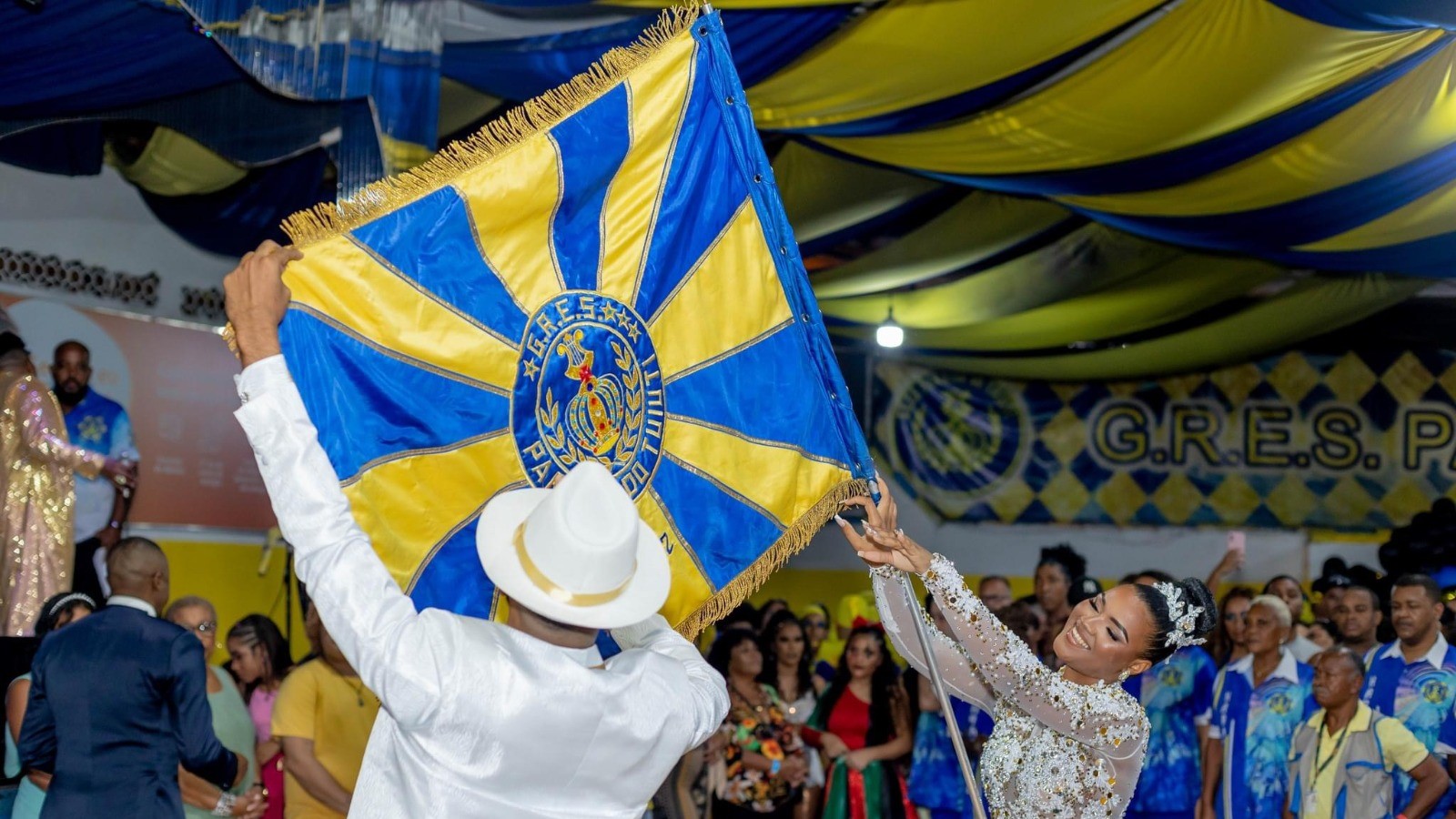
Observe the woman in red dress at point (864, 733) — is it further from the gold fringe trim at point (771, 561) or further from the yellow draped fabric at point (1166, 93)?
the gold fringe trim at point (771, 561)

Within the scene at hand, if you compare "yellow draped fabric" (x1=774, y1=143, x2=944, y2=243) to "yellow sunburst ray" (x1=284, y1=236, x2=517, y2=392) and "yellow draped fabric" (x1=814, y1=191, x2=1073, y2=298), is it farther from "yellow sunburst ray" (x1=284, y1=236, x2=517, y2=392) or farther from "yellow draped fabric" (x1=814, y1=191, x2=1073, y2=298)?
"yellow sunburst ray" (x1=284, y1=236, x2=517, y2=392)

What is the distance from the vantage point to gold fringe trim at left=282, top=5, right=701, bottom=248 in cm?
220

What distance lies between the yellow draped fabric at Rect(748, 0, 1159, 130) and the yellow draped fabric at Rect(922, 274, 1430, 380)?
14.0ft

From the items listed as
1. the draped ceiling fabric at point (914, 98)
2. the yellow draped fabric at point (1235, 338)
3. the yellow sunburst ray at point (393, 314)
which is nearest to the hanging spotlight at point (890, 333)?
the yellow draped fabric at point (1235, 338)

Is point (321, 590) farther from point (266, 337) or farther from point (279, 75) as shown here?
point (279, 75)

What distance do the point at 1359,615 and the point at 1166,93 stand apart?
7.74 feet

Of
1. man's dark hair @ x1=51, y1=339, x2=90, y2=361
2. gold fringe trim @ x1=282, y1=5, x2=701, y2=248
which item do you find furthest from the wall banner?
gold fringe trim @ x1=282, y1=5, x2=701, y2=248

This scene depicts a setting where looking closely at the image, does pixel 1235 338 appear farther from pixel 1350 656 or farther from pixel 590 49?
pixel 590 49

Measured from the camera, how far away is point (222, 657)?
24.6 feet

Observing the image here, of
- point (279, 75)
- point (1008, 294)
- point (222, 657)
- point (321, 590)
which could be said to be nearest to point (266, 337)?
point (321, 590)

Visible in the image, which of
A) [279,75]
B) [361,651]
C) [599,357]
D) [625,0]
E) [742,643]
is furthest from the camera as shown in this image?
[742,643]

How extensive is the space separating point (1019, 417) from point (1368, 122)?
19.6 feet

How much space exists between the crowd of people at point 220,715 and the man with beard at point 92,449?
5.58 feet

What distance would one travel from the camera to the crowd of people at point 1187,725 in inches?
201
